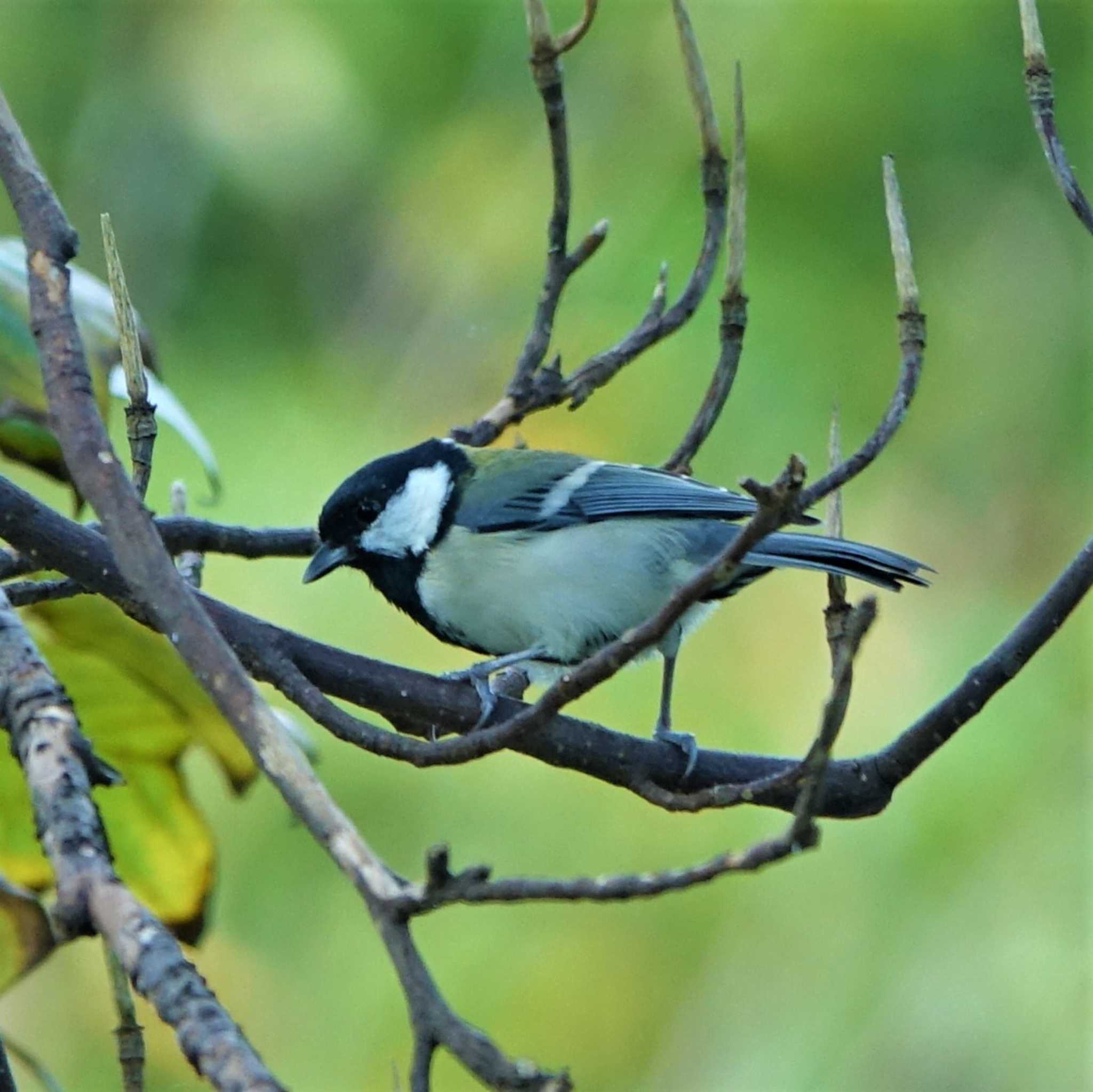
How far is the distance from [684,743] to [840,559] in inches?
7.2

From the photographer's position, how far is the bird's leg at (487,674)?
893 mm

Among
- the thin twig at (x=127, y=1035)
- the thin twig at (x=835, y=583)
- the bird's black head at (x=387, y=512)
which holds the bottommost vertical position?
the thin twig at (x=127, y=1035)

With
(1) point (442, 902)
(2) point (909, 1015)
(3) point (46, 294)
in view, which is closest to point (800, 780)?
(1) point (442, 902)

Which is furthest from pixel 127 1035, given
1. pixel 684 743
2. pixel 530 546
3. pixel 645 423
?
pixel 645 423

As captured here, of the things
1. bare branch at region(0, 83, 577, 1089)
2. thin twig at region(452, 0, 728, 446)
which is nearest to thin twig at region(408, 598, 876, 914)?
bare branch at region(0, 83, 577, 1089)

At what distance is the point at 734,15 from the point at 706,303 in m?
0.40

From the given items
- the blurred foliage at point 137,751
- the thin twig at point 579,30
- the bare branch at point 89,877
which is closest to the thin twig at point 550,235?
the thin twig at point 579,30

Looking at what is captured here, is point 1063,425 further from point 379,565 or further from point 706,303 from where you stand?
point 379,565

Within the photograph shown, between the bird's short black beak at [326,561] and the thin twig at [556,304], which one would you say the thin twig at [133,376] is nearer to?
the thin twig at [556,304]

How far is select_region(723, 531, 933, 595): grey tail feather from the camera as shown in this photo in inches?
43.5

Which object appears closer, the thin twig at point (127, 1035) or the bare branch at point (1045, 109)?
the thin twig at point (127, 1035)

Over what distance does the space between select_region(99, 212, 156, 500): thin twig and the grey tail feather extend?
426 millimetres

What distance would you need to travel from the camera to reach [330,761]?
1.87m

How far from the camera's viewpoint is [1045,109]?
93cm
